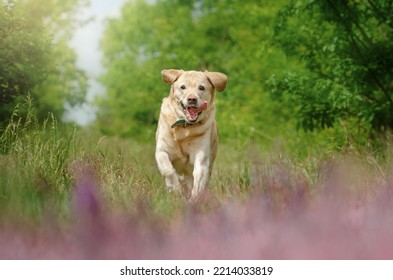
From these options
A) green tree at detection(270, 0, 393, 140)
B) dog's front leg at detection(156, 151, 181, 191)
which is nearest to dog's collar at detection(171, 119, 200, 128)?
dog's front leg at detection(156, 151, 181, 191)

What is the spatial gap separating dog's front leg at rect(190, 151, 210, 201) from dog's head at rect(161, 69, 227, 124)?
42 cm

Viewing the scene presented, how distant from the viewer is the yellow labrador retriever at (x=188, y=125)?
25.8 feet

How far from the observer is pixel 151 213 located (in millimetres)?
4266

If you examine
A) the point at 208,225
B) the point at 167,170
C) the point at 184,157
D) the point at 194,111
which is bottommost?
the point at 208,225

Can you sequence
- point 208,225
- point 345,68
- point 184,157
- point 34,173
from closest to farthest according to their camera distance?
point 208,225
point 34,173
point 184,157
point 345,68

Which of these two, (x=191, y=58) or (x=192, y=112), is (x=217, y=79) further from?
(x=191, y=58)

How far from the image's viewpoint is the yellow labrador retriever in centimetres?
786

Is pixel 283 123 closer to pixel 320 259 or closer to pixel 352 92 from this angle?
pixel 352 92

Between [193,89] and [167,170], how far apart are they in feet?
3.29

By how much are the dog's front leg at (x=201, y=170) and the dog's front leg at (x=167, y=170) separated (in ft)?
0.77

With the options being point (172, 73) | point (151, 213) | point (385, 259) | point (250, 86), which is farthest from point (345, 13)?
point (250, 86)

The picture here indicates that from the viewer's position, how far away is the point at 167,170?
25.1 ft

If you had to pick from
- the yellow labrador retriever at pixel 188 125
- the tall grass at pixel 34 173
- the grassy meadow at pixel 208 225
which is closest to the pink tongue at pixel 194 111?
the yellow labrador retriever at pixel 188 125

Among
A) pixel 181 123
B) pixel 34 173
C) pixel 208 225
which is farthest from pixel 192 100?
pixel 208 225
